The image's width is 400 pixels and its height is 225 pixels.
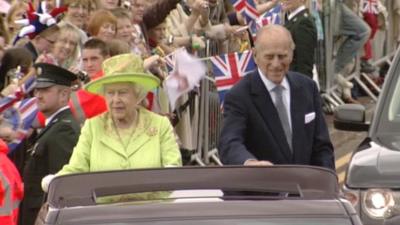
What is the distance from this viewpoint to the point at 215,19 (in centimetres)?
1611

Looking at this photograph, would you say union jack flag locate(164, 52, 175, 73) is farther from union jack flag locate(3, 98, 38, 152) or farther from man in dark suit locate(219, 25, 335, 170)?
man in dark suit locate(219, 25, 335, 170)

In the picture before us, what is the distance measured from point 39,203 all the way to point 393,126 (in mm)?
2499

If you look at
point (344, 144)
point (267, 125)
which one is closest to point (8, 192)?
point (267, 125)

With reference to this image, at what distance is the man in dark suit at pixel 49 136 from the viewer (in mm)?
9406

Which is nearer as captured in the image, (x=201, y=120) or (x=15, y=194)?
(x=15, y=194)

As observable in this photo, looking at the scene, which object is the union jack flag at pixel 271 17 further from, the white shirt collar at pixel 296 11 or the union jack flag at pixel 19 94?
the union jack flag at pixel 19 94

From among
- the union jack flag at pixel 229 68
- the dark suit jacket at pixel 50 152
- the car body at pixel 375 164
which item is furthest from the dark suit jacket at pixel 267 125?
the union jack flag at pixel 229 68

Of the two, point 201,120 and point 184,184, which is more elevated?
point 184,184

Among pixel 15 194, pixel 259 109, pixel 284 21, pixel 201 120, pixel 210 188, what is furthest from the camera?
pixel 284 21

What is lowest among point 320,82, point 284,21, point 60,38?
point 320,82

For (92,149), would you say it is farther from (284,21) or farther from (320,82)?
(320,82)

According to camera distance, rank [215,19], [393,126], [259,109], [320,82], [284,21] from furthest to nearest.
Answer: [320,82]
[284,21]
[215,19]
[393,126]
[259,109]

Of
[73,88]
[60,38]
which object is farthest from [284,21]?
[73,88]

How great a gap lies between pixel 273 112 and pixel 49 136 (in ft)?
5.49
